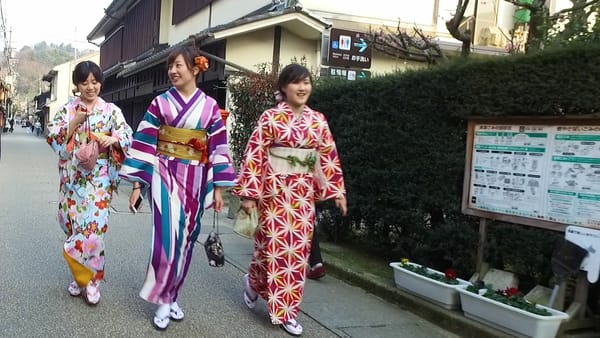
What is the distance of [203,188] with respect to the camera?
4188 millimetres

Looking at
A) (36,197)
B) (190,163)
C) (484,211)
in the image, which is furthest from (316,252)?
(36,197)

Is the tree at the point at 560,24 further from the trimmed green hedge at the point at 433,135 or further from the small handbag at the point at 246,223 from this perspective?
the small handbag at the point at 246,223

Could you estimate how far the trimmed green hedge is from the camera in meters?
4.27

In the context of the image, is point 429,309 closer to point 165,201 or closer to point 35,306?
point 165,201

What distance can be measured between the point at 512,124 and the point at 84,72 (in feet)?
11.0

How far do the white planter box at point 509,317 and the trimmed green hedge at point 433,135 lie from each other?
0.52 meters

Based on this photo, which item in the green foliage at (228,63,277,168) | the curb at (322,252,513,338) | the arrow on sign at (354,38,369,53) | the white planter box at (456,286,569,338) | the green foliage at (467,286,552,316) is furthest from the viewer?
the green foliage at (228,63,277,168)

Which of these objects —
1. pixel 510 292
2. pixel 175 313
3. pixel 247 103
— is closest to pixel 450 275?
→ pixel 510 292

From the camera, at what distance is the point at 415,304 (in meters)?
4.91

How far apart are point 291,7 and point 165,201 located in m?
8.75

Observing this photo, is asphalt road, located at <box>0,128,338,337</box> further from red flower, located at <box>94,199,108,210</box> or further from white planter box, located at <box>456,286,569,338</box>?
white planter box, located at <box>456,286,569,338</box>

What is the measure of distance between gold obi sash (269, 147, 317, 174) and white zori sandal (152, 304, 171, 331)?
126cm

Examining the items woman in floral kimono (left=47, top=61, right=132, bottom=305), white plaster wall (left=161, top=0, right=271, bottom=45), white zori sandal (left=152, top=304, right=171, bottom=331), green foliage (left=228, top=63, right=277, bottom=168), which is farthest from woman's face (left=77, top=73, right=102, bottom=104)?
white plaster wall (left=161, top=0, right=271, bottom=45)

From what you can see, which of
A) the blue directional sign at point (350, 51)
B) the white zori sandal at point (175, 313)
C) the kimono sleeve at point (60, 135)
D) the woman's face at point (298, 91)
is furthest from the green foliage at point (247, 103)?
the white zori sandal at point (175, 313)
